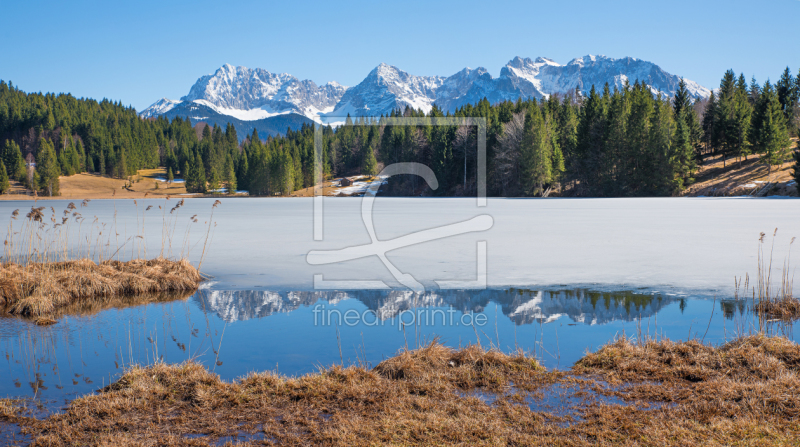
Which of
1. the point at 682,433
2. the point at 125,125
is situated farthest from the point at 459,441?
the point at 125,125

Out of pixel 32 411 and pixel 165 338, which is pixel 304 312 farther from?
pixel 32 411

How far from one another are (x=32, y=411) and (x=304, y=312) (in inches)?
171

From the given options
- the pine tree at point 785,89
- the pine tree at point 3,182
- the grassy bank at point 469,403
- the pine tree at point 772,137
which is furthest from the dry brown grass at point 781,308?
the pine tree at point 3,182

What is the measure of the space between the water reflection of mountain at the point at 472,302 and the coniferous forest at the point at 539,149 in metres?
53.8

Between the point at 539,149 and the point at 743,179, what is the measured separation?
21.2m

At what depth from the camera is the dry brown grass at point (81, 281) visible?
29.6 feet

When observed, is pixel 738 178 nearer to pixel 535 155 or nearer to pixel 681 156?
pixel 681 156

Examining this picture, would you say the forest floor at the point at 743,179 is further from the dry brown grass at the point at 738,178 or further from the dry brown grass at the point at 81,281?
the dry brown grass at the point at 81,281

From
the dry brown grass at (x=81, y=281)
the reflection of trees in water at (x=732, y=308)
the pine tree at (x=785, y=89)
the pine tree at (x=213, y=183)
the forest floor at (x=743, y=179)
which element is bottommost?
the reflection of trees in water at (x=732, y=308)

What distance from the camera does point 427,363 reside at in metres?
5.75

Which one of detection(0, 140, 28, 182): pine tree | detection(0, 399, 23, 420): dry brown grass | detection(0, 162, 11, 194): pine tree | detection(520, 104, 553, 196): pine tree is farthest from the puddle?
detection(0, 140, 28, 182): pine tree

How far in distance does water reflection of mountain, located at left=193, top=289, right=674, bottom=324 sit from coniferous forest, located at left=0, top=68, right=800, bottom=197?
53.8 meters

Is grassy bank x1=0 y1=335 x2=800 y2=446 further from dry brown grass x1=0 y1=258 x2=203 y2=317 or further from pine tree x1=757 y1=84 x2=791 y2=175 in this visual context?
pine tree x1=757 y1=84 x2=791 y2=175

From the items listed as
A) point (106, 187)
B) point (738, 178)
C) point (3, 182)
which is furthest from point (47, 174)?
point (738, 178)
